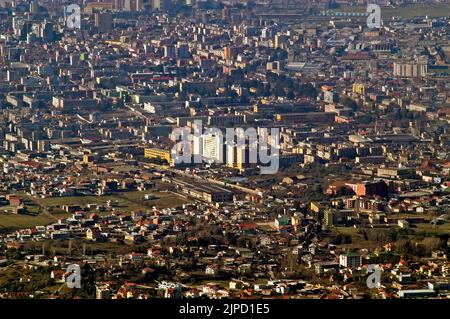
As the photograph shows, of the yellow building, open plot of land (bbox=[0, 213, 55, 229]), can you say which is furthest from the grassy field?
the yellow building

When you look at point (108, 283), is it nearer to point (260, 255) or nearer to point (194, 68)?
point (260, 255)

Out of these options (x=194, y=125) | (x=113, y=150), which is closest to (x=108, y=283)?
(x=113, y=150)

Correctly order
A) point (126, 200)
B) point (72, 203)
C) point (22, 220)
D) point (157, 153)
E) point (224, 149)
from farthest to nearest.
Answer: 1. point (157, 153)
2. point (224, 149)
3. point (126, 200)
4. point (72, 203)
5. point (22, 220)

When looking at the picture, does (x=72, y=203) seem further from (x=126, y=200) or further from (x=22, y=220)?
(x=22, y=220)

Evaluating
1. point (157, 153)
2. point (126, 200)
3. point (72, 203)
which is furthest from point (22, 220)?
A: point (157, 153)

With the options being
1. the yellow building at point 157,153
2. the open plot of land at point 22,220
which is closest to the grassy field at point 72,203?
the open plot of land at point 22,220

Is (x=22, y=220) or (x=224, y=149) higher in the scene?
(x=22, y=220)
